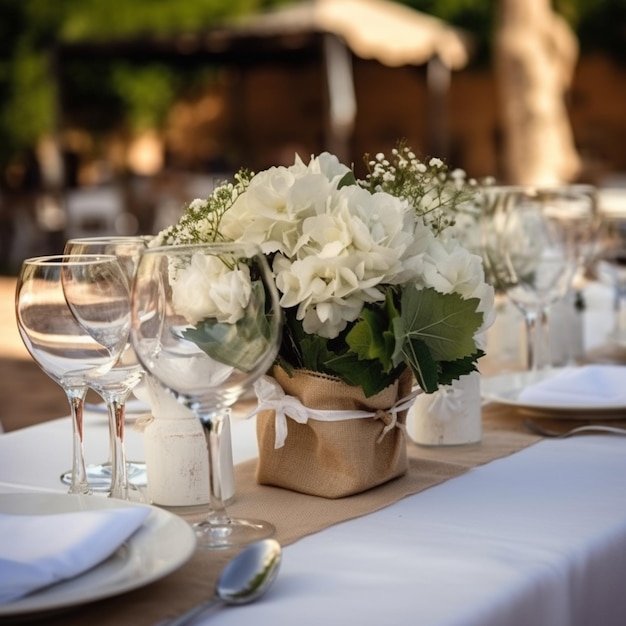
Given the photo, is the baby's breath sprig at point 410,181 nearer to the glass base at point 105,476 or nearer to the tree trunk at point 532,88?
the glass base at point 105,476

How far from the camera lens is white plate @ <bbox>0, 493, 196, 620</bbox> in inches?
40.1

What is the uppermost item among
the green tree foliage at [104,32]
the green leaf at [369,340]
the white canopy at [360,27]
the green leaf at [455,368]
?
the green tree foliage at [104,32]

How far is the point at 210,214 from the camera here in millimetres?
1489

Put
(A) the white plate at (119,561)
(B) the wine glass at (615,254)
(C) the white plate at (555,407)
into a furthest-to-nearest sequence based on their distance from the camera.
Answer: (B) the wine glass at (615,254) < (C) the white plate at (555,407) < (A) the white plate at (119,561)

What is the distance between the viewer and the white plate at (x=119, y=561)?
1019mm

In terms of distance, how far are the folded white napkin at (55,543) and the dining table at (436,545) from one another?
0.11ft

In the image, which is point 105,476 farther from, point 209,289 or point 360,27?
point 360,27

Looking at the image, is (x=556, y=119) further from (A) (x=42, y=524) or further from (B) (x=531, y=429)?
(A) (x=42, y=524)

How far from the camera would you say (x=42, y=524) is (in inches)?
46.3

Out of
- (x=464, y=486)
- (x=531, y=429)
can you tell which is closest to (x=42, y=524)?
(x=464, y=486)

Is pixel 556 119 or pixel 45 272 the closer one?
pixel 45 272

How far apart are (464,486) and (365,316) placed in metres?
0.27

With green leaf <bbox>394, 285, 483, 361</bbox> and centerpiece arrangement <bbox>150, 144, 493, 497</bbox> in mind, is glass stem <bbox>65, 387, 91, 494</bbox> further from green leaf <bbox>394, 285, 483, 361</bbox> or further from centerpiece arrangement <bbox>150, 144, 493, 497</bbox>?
green leaf <bbox>394, 285, 483, 361</bbox>

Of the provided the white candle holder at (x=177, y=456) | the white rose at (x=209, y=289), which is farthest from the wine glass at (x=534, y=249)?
the white rose at (x=209, y=289)
